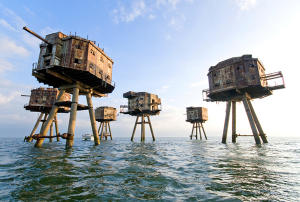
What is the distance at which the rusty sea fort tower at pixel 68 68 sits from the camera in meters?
17.7

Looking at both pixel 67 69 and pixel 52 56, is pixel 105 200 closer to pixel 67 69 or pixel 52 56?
pixel 67 69

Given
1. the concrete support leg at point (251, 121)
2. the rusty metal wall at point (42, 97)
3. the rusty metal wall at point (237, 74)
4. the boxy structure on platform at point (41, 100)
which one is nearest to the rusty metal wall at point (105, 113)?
the boxy structure on platform at point (41, 100)

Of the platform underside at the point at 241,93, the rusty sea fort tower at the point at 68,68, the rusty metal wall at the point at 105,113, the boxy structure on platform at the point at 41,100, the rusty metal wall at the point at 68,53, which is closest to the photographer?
the rusty sea fort tower at the point at 68,68

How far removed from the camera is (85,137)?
53.4 meters

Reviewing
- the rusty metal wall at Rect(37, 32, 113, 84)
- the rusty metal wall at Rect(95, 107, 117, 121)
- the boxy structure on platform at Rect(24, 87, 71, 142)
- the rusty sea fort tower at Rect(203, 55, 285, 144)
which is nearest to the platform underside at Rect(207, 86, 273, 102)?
the rusty sea fort tower at Rect(203, 55, 285, 144)

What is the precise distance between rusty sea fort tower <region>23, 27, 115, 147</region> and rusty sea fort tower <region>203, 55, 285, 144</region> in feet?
55.5

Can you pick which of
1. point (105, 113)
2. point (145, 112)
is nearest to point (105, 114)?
point (105, 113)

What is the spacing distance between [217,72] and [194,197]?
24.7 m

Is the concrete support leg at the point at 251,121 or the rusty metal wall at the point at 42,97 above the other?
the rusty metal wall at the point at 42,97

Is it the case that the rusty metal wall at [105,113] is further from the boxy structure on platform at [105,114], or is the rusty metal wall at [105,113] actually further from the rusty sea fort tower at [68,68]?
the rusty sea fort tower at [68,68]

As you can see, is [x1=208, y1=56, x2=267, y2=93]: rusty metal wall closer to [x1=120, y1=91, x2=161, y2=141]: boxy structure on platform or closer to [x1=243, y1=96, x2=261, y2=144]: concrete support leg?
[x1=243, y1=96, x2=261, y2=144]: concrete support leg

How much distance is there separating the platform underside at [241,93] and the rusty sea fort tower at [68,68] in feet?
58.3

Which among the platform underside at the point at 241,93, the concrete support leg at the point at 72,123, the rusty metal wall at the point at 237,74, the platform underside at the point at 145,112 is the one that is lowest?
the concrete support leg at the point at 72,123

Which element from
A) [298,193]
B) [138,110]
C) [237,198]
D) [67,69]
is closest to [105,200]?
[237,198]
